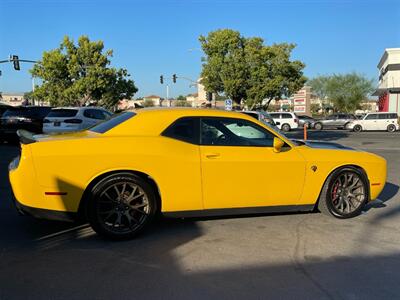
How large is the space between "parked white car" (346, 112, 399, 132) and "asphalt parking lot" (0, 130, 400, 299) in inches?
1196

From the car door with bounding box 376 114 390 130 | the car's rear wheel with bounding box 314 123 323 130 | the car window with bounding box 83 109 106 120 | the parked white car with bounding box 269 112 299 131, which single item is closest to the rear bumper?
the car window with bounding box 83 109 106 120

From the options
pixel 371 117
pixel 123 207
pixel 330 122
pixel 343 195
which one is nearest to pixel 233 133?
pixel 123 207

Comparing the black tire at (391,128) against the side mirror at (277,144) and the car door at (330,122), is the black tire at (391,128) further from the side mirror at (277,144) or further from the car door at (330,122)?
the side mirror at (277,144)

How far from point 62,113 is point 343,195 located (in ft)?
41.5

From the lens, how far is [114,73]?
164 feet

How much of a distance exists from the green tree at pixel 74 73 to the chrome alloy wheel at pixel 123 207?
4470cm

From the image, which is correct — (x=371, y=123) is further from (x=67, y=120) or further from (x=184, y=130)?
(x=184, y=130)

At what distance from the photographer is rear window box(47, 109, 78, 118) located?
15.9m

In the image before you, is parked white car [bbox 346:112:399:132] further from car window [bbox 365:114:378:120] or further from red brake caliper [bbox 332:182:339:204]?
red brake caliper [bbox 332:182:339:204]

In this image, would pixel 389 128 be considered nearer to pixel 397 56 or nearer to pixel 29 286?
pixel 397 56

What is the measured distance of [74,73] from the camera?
1887 inches

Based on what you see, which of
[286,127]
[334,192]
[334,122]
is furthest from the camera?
[334,122]

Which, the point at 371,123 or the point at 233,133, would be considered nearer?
the point at 233,133

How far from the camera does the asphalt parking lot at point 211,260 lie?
3615mm
